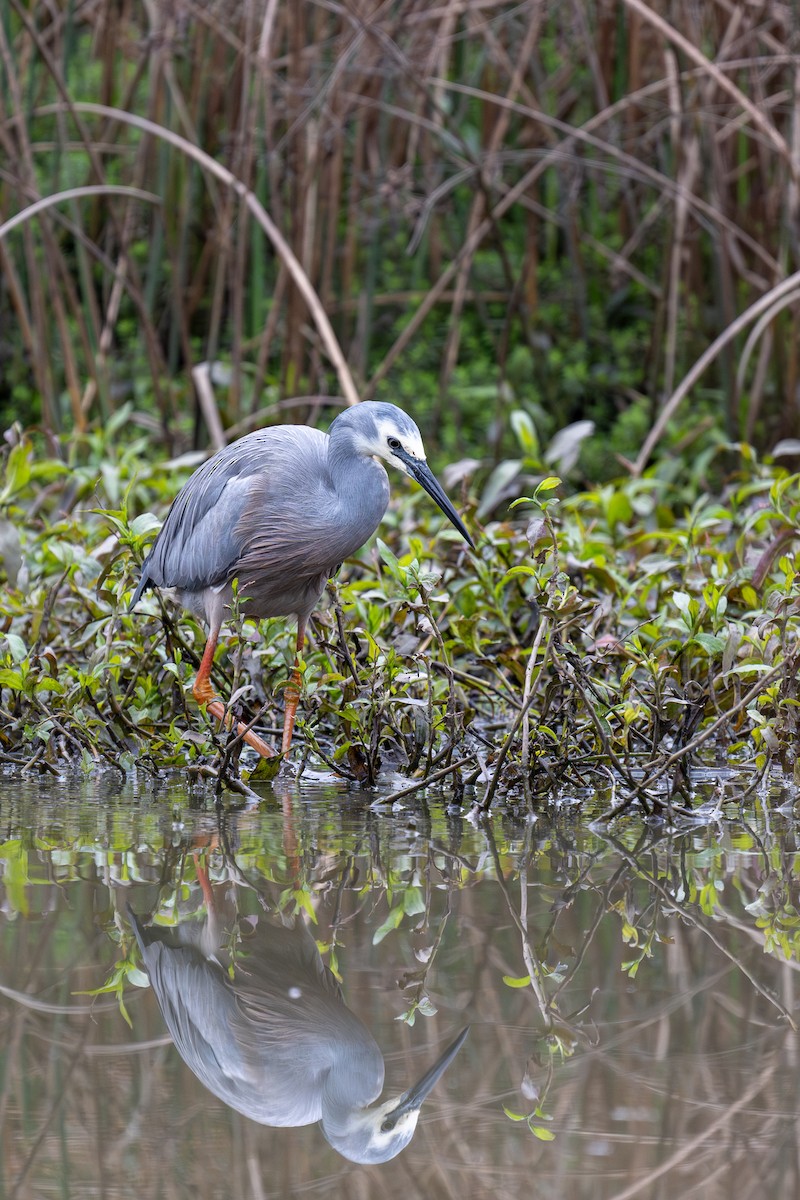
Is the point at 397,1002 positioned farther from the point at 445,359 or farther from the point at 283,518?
the point at 445,359

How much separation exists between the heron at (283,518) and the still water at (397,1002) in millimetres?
819

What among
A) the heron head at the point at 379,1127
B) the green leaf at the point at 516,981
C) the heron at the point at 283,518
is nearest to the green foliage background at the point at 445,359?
the heron at the point at 283,518

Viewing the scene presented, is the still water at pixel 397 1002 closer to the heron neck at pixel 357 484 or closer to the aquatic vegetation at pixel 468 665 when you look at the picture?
the aquatic vegetation at pixel 468 665

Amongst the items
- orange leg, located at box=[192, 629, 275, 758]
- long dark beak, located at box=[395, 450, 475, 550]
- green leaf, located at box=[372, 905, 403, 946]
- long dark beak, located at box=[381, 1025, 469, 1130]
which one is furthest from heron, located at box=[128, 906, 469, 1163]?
long dark beak, located at box=[395, 450, 475, 550]

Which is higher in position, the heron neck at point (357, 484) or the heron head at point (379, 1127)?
the heron head at point (379, 1127)

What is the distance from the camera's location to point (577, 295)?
7637 millimetres

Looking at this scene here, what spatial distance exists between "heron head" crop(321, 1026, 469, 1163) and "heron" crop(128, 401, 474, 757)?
186 cm

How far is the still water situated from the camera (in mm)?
1821

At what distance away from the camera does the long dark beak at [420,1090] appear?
196cm

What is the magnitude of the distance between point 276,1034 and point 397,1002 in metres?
0.20

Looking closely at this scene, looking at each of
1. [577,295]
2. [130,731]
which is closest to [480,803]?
[130,731]

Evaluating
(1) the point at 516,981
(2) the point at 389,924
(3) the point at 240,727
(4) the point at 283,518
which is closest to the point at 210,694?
(3) the point at 240,727

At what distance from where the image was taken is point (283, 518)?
4020 millimetres

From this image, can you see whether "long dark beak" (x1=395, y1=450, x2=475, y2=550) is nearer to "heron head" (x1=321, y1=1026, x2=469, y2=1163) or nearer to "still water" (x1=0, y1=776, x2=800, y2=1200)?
"still water" (x1=0, y1=776, x2=800, y2=1200)
